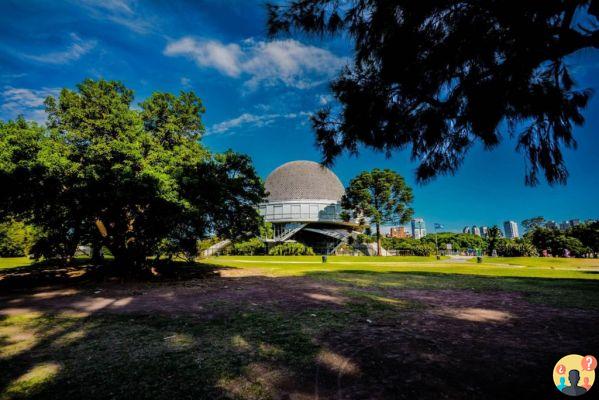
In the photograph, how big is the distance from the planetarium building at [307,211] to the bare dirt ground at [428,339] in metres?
42.2

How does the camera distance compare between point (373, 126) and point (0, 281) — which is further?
point (0, 281)

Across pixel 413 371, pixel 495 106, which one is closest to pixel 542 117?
pixel 495 106

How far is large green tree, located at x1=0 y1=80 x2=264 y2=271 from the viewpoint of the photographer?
10469 millimetres

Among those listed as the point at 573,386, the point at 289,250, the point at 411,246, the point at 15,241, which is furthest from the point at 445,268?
the point at 15,241

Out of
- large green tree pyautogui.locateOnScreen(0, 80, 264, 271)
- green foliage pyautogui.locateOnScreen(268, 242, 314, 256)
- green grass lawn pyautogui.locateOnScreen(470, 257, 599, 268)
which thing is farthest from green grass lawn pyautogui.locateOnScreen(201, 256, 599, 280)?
green foliage pyautogui.locateOnScreen(268, 242, 314, 256)

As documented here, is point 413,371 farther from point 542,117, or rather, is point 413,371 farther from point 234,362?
point 542,117

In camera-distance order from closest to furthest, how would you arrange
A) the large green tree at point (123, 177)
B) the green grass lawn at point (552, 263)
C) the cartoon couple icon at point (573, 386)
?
the cartoon couple icon at point (573, 386) → the large green tree at point (123, 177) → the green grass lawn at point (552, 263)

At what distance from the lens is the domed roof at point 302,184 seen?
186ft

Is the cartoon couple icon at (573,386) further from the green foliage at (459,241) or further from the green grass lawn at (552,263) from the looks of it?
the green foliage at (459,241)

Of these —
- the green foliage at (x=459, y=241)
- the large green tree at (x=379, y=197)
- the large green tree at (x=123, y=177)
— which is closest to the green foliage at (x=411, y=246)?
the large green tree at (x=379, y=197)

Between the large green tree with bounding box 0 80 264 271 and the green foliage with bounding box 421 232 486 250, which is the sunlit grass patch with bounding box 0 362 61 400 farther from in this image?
the green foliage with bounding box 421 232 486 250

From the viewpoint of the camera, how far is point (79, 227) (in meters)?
14.3

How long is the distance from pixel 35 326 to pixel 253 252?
41095 mm

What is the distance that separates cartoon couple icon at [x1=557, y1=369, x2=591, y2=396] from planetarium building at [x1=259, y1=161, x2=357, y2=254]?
156 ft
